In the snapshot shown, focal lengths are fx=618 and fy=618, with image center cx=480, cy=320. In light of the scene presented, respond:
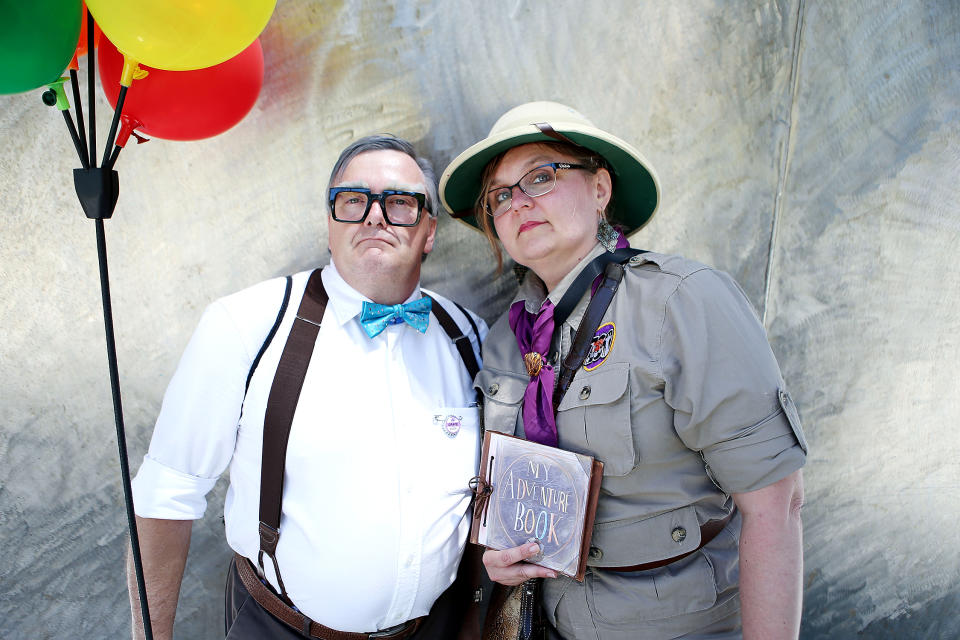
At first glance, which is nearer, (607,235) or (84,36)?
(84,36)

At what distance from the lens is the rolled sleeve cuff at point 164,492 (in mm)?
1765

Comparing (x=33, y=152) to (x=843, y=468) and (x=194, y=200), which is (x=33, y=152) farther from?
(x=843, y=468)

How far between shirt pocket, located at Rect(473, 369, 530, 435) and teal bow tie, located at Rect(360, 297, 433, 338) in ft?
0.96

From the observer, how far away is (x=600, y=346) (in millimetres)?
1763

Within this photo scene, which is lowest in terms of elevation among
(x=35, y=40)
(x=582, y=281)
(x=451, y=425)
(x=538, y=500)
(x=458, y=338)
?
(x=538, y=500)

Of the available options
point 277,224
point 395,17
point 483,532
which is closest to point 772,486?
point 483,532

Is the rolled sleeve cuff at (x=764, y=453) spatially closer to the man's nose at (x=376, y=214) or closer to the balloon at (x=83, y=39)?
the man's nose at (x=376, y=214)

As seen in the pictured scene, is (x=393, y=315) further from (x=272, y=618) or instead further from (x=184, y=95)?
(x=272, y=618)

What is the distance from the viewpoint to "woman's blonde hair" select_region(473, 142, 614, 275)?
198cm

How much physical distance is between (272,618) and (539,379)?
1.10m

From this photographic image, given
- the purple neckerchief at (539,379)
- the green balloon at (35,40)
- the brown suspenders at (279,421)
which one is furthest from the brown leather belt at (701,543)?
the green balloon at (35,40)

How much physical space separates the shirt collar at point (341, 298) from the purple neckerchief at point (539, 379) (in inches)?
20.9

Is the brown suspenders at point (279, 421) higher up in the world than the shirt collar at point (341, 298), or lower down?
lower down

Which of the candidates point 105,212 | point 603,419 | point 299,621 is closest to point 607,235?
point 603,419
